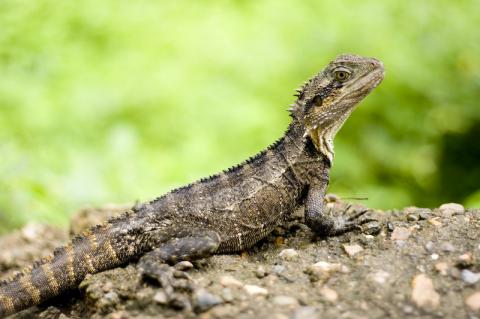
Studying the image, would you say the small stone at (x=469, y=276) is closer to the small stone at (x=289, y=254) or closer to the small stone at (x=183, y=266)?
the small stone at (x=289, y=254)

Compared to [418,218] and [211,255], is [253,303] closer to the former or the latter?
[211,255]

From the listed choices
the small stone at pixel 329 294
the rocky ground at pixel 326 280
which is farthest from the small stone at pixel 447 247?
the small stone at pixel 329 294

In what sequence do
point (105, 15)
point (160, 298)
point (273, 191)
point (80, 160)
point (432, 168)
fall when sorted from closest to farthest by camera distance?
point (160, 298)
point (273, 191)
point (80, 160)
point (432, 168)
point (105, 15)

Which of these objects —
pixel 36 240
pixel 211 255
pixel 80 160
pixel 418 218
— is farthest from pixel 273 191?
pixel 80 160

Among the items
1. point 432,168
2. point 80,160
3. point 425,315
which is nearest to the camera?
point 425,315

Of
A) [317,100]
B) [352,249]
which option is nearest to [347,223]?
[352,249]

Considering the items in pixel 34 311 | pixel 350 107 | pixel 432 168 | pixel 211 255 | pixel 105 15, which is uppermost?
pixel 105 15

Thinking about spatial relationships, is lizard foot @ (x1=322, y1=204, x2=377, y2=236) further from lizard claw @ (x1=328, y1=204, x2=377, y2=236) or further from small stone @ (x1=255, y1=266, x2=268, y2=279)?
small stone @ (x1=255, y1=266, x2=268, y2=279)

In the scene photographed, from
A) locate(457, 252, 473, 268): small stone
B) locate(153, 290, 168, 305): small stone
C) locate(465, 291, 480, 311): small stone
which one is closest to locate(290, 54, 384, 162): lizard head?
locate(457, 252, 473, 268): small stone
